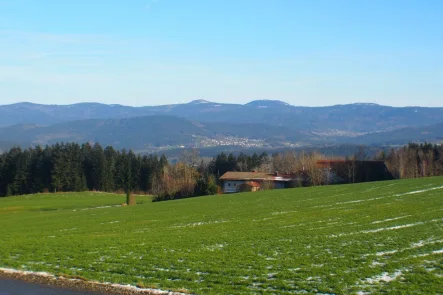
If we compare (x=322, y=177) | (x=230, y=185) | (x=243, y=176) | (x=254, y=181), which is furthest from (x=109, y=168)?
(x=322, y=177)

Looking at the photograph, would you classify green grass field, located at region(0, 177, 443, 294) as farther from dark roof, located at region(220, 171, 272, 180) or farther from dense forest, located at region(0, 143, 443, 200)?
dark roof, located at region(220, 171, 272, 180)

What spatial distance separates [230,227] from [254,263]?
11.8 metres

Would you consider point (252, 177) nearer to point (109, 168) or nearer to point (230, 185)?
point (230, 185)

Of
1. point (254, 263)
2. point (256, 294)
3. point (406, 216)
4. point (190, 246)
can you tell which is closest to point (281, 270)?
point (254, 263)

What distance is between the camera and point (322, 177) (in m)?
87.1

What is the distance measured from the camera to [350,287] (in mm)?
13836

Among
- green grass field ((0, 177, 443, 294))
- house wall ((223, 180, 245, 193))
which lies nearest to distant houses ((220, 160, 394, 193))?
house wall ((223, 180, 245, 193))

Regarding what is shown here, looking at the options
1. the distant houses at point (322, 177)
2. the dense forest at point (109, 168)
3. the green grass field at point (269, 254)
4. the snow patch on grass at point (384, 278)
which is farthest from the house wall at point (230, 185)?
the snow patch on grass at point (384, 278)

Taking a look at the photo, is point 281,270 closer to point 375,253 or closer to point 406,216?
point 375,253

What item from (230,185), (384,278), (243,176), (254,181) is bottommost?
(230,185)

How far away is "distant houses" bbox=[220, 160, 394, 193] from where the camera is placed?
290 ft

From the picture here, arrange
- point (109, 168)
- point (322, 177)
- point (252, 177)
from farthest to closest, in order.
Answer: point (109, 168) < point (252, 177) < point (322, 177)

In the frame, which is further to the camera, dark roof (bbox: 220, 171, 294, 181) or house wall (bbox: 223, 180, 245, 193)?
house wall (bbox: 223, 180, 245, 193)

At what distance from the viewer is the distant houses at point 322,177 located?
290 ft
